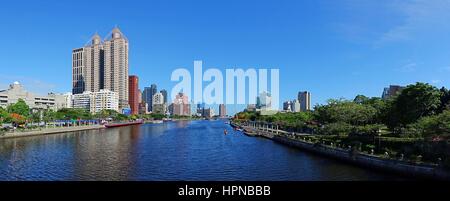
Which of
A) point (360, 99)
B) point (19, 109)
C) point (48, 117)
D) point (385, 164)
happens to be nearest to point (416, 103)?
point (385, 164)

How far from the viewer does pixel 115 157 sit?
36531 millimetres

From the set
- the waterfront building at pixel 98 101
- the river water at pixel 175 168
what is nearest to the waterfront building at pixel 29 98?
the waterfront building at pixel 98 101

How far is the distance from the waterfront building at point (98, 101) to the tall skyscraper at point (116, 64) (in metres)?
10.6

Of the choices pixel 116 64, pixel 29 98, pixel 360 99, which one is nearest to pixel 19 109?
pixel 29 98

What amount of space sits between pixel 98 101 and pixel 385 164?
171m

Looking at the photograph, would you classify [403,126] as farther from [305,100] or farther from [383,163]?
[305,100]

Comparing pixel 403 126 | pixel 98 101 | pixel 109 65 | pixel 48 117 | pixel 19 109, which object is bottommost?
pixel 48 117

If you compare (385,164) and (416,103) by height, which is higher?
(416,103)

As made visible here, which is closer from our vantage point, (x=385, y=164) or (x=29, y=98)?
(x=385, y=164)

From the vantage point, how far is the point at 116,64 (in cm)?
19150

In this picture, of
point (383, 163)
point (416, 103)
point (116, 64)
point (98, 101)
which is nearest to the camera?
point (383, 163)

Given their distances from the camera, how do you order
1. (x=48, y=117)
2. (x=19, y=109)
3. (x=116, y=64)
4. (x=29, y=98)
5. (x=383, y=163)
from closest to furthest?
1. (x=383, y=163)
2. (x=19, y=109)
3. (x=48, y=117)
4. (x=29, y=98)
5. (x=116, y=64)

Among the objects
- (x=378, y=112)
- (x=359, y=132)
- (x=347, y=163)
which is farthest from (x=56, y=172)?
(x=378, y=112)
